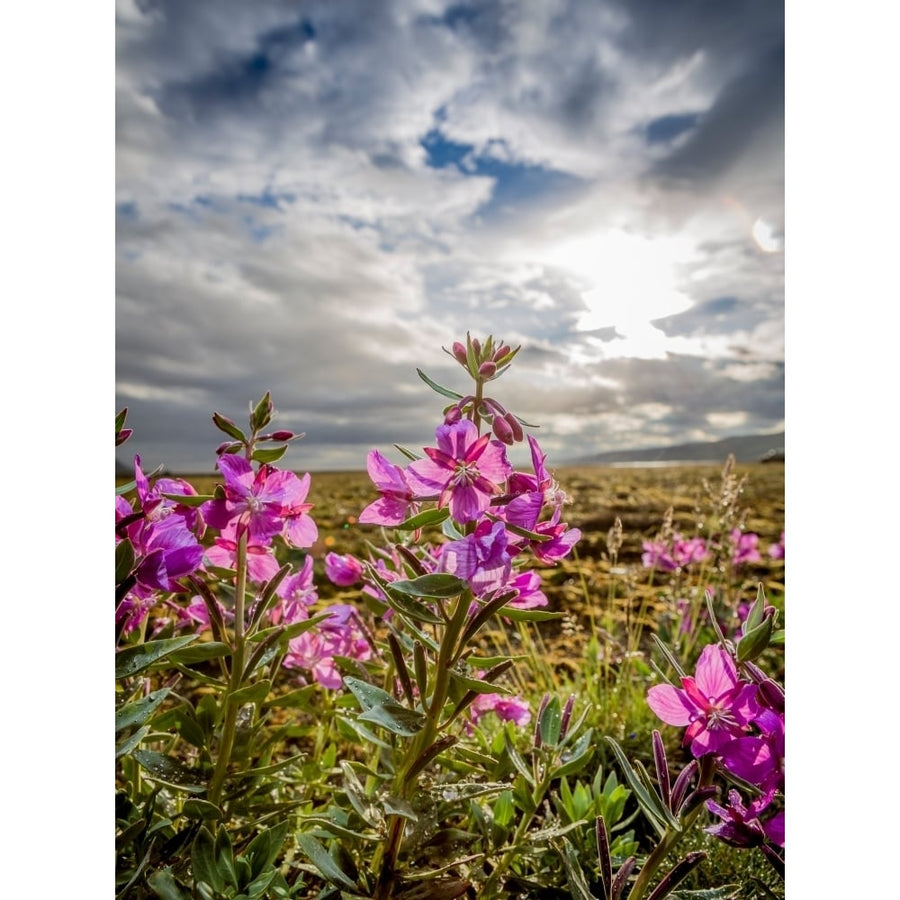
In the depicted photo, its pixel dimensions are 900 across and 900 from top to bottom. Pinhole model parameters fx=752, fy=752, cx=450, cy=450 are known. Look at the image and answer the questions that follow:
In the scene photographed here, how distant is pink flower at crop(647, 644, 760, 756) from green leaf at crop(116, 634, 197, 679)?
1.46 ft

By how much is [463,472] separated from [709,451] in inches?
47.6

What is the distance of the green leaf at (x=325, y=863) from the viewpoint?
0.75 m

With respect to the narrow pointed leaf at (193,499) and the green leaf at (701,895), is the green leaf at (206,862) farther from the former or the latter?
the green leaf at (701,895)

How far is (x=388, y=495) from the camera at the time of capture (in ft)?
2.42

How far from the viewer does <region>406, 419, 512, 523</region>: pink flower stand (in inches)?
26.8

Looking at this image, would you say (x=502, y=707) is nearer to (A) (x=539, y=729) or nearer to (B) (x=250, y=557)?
(A) (x=539, y=729)

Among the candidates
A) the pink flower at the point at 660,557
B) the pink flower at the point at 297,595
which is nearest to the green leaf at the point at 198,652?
the pink flower at the point at 297,595

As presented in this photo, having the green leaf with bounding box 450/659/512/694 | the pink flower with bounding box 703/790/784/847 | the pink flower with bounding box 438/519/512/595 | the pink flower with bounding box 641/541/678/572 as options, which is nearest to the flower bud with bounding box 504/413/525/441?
the pink flower with bounding box 438/519/512/595
